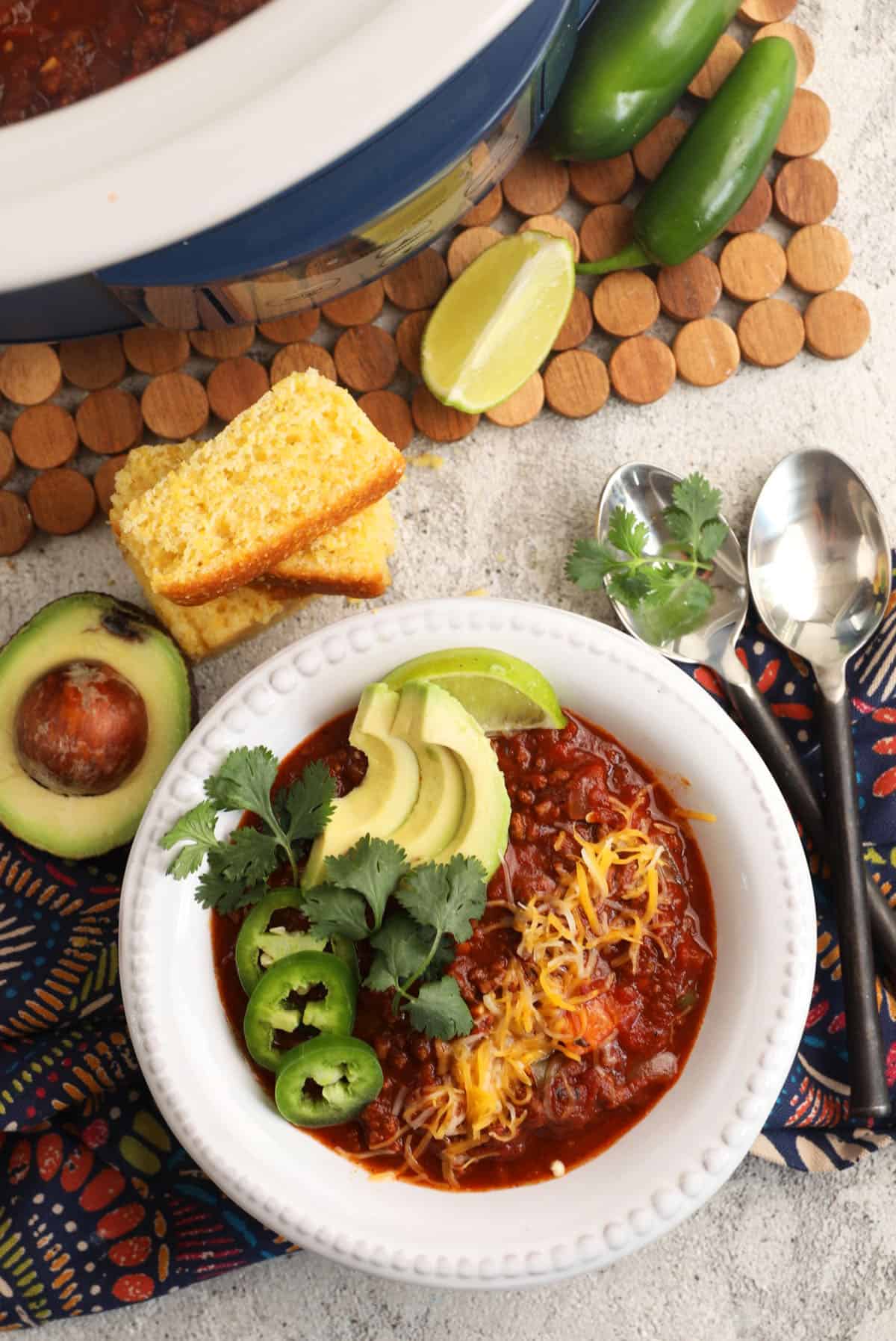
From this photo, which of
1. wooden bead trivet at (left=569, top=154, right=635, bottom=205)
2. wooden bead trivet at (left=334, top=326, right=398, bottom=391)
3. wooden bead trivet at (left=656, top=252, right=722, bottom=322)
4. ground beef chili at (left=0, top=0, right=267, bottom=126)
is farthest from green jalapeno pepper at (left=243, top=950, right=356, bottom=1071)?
wooden bead trivet at (left=569, top=154, right=635, bottom=205)

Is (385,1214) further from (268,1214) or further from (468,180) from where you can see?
(468,180)

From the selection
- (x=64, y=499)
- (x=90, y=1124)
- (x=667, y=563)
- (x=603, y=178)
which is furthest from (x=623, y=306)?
(x=90, y=1124)

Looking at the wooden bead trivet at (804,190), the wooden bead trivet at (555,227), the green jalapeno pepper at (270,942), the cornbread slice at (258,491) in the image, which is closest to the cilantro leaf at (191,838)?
the green jalapeno pepper at (270,942)

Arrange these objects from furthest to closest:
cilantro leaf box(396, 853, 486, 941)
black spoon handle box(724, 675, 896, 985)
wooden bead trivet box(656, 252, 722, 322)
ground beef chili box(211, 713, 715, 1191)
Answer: wooden bead trivet box(656, 252, 722, 322)
black spoon handle box(724, 675, 896, 985)
ground beef chili box(211, 713, 715, 1191)
cilantro leaf box(396, 853, 486, 941)

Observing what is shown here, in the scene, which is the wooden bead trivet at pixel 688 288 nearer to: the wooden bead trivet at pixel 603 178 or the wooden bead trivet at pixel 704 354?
the wooden bead trivet at pixel 704 354

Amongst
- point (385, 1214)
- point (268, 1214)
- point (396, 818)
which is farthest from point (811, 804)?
point (268, 1214)

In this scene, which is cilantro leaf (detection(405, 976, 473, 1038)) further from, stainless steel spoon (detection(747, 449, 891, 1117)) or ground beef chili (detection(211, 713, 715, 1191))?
stainless steel spoon (detection(747, 449, 891, 1117))

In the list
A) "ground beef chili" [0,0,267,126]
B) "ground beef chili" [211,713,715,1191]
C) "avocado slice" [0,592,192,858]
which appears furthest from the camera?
"avocado slice" [0,592,192,858]
